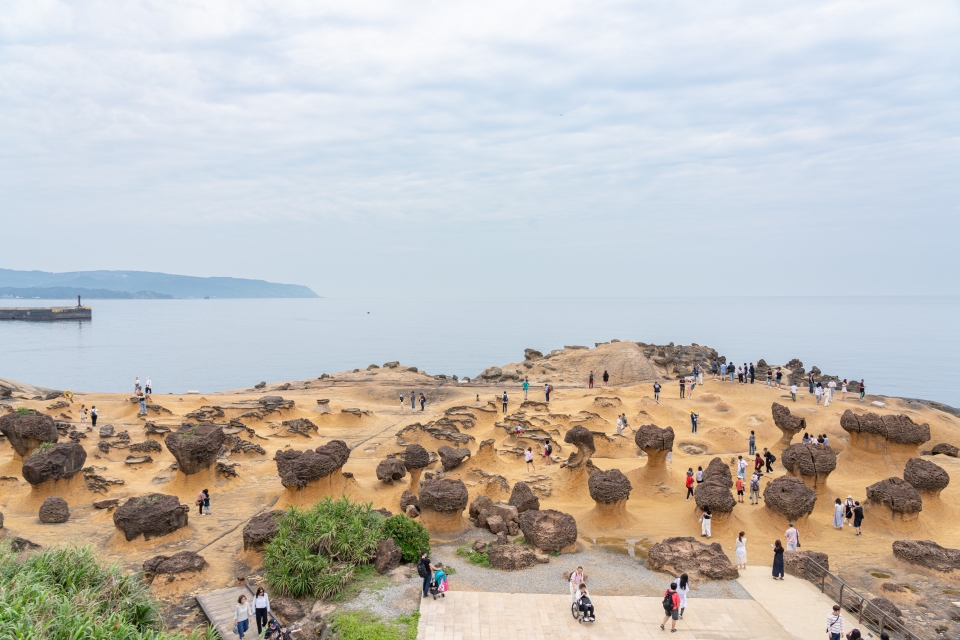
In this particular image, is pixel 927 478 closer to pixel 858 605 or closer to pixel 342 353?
pixel 858 605

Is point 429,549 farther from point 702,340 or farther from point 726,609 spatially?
point 702,340

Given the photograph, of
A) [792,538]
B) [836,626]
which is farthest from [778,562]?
[836,626]

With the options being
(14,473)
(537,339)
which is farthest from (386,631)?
(537,339)

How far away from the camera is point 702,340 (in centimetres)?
16862

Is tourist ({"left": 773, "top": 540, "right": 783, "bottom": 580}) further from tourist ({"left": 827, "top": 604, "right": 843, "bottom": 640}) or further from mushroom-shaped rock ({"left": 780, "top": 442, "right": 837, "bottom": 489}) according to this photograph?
mushroom-shaped rock ({"left": 780, "top": 442, "right": 837, "bottom": 489})

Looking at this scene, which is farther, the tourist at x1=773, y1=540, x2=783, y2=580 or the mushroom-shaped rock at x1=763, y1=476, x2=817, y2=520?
the mushroom-shaped rock at x1=763, y1=476, x2=817, y2=520

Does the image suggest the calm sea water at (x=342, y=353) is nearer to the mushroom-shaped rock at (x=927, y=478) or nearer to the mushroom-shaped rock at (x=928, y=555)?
the mushroom-shaped rock at (x=927, y=478)

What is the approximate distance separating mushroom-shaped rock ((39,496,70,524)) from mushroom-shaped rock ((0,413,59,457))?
18.8ft

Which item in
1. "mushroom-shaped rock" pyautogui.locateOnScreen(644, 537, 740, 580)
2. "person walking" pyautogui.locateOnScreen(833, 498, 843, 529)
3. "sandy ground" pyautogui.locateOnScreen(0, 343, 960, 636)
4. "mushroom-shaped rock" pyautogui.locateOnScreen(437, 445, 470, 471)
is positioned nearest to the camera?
"mushroom-shaped rock" pyautogui.locateOnScreen(644, 537, 740, 580)

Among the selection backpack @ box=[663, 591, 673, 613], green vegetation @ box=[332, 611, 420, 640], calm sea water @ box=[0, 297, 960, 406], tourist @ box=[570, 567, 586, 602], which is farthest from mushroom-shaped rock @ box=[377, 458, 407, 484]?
calm sea water @ box=[0, 297, 960, 406]

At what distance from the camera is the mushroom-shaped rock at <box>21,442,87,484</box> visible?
89.3 feet

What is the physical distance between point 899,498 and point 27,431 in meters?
38.2

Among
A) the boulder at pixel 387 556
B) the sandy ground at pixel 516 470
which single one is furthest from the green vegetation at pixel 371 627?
the sandy ground at pixel 516 470

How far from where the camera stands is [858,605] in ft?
58.5
